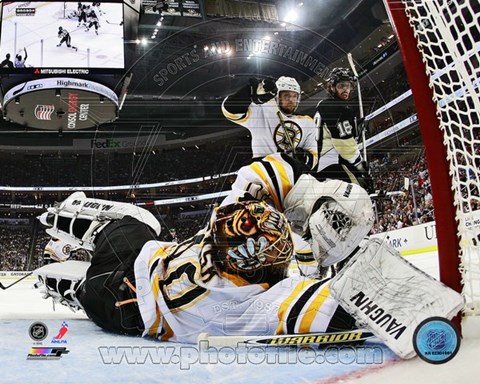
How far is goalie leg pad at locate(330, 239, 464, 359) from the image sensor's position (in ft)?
2.40

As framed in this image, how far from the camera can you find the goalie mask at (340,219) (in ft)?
3.30

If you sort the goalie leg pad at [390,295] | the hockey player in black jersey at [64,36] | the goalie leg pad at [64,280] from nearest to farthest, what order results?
the goalie leg pad at [390,295] → the goalie leg pad at [64,280] → the hockey player in black jersey at [64,36]

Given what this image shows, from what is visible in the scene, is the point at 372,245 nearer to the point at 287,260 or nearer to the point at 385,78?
the point at 287,260

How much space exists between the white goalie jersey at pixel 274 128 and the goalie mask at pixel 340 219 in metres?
0.09

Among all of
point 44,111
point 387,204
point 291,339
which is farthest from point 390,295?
point 44,111

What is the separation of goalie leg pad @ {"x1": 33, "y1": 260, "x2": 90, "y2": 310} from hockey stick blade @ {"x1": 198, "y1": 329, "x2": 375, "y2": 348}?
460 mm

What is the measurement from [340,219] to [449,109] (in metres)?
0.35

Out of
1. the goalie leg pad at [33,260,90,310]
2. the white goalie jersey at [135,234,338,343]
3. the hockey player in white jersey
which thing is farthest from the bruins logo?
the goalie leg pad at [33,260,90,310]

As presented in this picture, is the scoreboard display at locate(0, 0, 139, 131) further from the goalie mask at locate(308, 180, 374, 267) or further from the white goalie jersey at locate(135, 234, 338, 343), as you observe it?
the goalie mask at locate(308, 180, 374, 267)

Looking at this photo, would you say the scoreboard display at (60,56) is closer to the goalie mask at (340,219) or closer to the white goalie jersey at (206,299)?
the white goalie jersey at (206,299)

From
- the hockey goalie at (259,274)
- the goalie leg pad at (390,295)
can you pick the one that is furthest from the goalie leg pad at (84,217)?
the goalie leg pad at (390,295)

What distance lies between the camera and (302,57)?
1032 mm

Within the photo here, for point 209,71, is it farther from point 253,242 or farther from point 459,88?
point 459,88

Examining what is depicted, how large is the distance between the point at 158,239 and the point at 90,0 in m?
1.93
